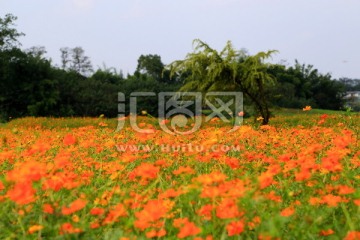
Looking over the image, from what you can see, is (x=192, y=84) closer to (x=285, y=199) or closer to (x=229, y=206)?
(x=285, y=199)

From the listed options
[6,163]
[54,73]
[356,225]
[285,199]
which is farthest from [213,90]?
[54,73]

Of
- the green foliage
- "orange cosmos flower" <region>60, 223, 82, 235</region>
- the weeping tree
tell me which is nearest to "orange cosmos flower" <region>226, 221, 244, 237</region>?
"orange cosmos flower" <region>60, 223, 82, 235</region>

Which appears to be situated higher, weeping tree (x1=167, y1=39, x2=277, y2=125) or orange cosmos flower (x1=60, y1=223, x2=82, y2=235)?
weeping tree (x1=167, y1=39, x2=277, y2=125)

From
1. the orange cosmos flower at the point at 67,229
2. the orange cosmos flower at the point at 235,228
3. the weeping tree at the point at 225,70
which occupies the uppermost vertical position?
the weeping tree at the point at 225,70

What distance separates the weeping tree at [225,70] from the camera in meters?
13.7

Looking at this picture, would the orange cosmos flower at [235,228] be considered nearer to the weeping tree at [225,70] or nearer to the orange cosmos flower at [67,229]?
the orange cosmos flower at [67,229]

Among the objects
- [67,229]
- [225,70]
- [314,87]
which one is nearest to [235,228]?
[67,229]

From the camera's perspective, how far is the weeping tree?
13.7 meters

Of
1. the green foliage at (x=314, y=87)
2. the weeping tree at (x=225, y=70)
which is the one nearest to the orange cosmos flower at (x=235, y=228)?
the weeping tree at (x=225, y=70)

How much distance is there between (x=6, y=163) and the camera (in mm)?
6160

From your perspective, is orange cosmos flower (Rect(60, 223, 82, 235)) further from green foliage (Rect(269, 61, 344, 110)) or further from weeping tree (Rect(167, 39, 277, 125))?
green foliage (Rect(269, 61, 344, 110))

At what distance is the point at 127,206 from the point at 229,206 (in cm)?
76

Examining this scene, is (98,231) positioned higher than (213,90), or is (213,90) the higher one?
(213,90)

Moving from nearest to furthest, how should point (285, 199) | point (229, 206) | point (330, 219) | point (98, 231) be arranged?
1. point (229, 206)
2. point (98, 231)
3. point (330, 219)
4. point (285, 199)
